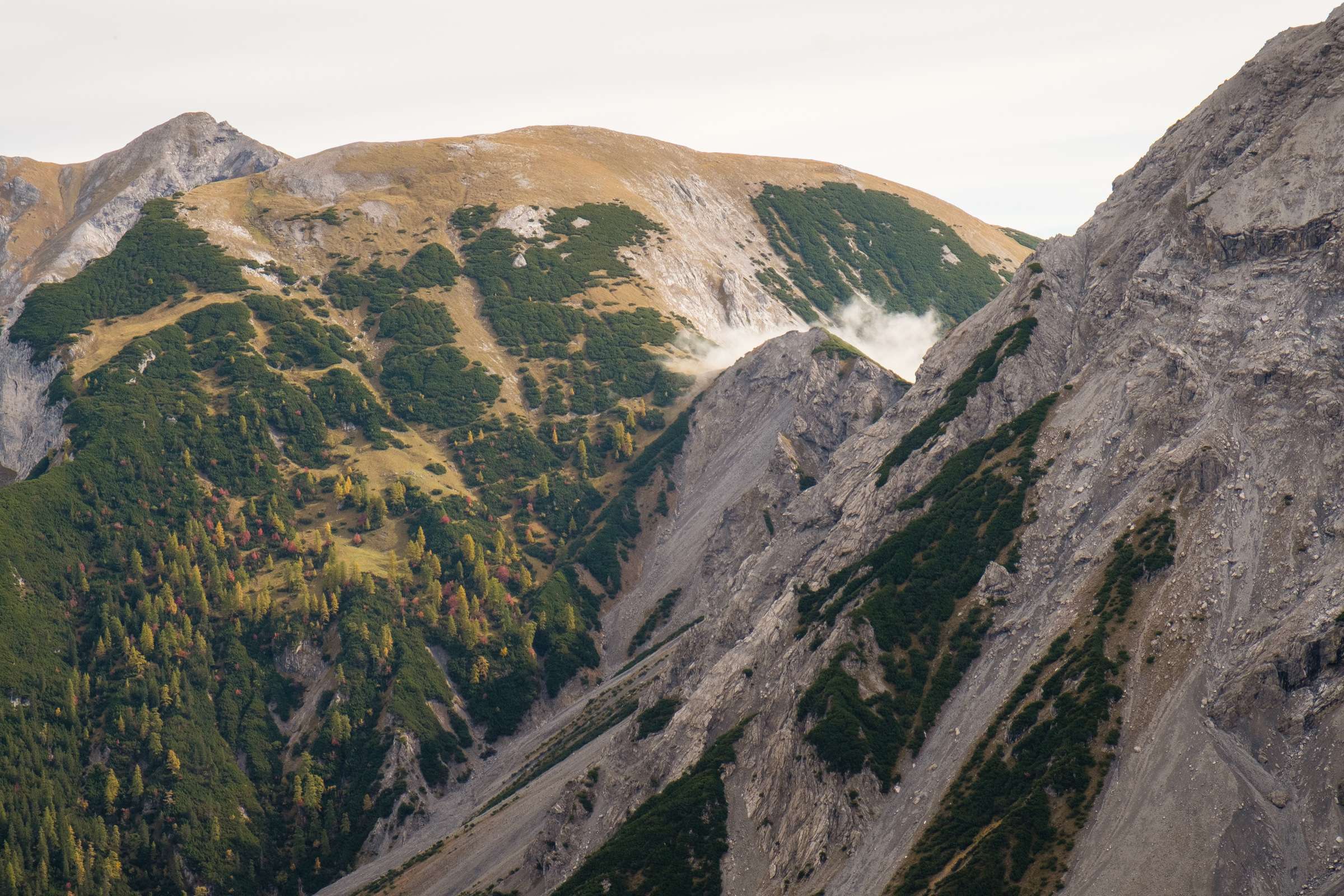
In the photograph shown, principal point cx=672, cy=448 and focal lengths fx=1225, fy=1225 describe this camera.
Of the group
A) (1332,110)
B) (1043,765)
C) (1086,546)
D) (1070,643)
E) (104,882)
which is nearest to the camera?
(1043,765)

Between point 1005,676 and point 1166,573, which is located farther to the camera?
point 1005,676

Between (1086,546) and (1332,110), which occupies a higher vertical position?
(1332,110)

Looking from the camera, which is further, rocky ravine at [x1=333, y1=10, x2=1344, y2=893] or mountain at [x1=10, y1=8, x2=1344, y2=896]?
mountain at [x1=10, y1=8, x2=1344, y2=896]

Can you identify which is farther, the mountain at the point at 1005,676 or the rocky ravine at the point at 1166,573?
the mountain at the point at 1005,676

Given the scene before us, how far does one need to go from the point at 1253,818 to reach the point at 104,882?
154 m

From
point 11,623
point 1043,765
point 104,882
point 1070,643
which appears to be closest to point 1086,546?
point 1070,643

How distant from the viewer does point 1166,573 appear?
364ft

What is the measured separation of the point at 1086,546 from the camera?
4734 inches

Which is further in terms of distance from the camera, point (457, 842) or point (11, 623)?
point (11, 623)

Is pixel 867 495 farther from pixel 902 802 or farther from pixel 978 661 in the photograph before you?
pixel 902 802

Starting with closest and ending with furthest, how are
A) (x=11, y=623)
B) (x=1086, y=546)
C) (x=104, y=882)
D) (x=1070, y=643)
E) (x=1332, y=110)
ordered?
(x=1070, y=643) < (x=1086, y=546) < (x=1332, y=110) < (x=104, y=882) < (x=11, y=623)

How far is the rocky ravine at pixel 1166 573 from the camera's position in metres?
93.4

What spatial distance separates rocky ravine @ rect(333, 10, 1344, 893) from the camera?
93.4 metres

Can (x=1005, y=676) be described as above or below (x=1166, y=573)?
below
